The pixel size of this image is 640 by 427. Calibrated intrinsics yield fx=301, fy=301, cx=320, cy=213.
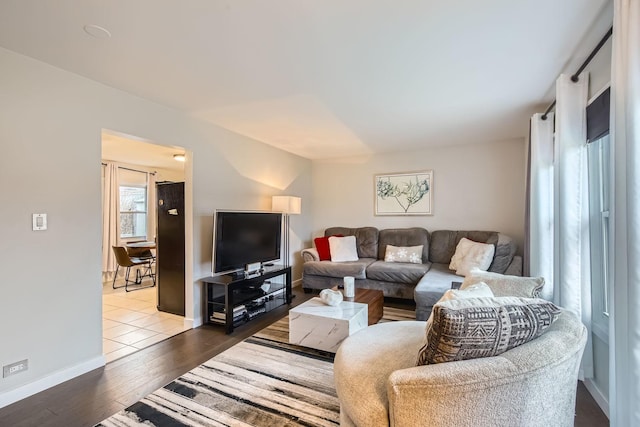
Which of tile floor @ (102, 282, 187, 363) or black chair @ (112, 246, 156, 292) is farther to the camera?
black chair @ (112, 246, 156, 292)

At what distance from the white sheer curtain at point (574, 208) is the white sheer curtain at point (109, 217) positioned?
658cm

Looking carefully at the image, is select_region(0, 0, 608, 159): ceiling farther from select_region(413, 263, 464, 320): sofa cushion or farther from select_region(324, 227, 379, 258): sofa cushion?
select_region(324, 227, 379, 258): sofa cushion

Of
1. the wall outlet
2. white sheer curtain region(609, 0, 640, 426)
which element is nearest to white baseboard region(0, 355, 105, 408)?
the wall outlet

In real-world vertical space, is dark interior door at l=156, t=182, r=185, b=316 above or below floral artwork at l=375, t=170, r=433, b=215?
below

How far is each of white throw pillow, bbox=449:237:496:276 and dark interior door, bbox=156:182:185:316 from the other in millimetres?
3470

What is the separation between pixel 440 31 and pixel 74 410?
129 inches

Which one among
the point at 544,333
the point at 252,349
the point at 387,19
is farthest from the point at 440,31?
the point at 252,349

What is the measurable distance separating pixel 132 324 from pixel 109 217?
3.10 meters

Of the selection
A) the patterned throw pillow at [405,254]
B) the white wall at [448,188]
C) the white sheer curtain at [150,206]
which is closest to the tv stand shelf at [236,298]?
the patterned throw pillow at [405,254]

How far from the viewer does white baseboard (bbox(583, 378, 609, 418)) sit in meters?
1.86

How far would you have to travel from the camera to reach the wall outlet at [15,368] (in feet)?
→ 6.52

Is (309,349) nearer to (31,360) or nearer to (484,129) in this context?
(31,360)

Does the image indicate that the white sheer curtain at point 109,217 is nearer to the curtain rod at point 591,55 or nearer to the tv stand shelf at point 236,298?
the tv stand shelf at point 236,298

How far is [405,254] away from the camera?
4.52 metres
